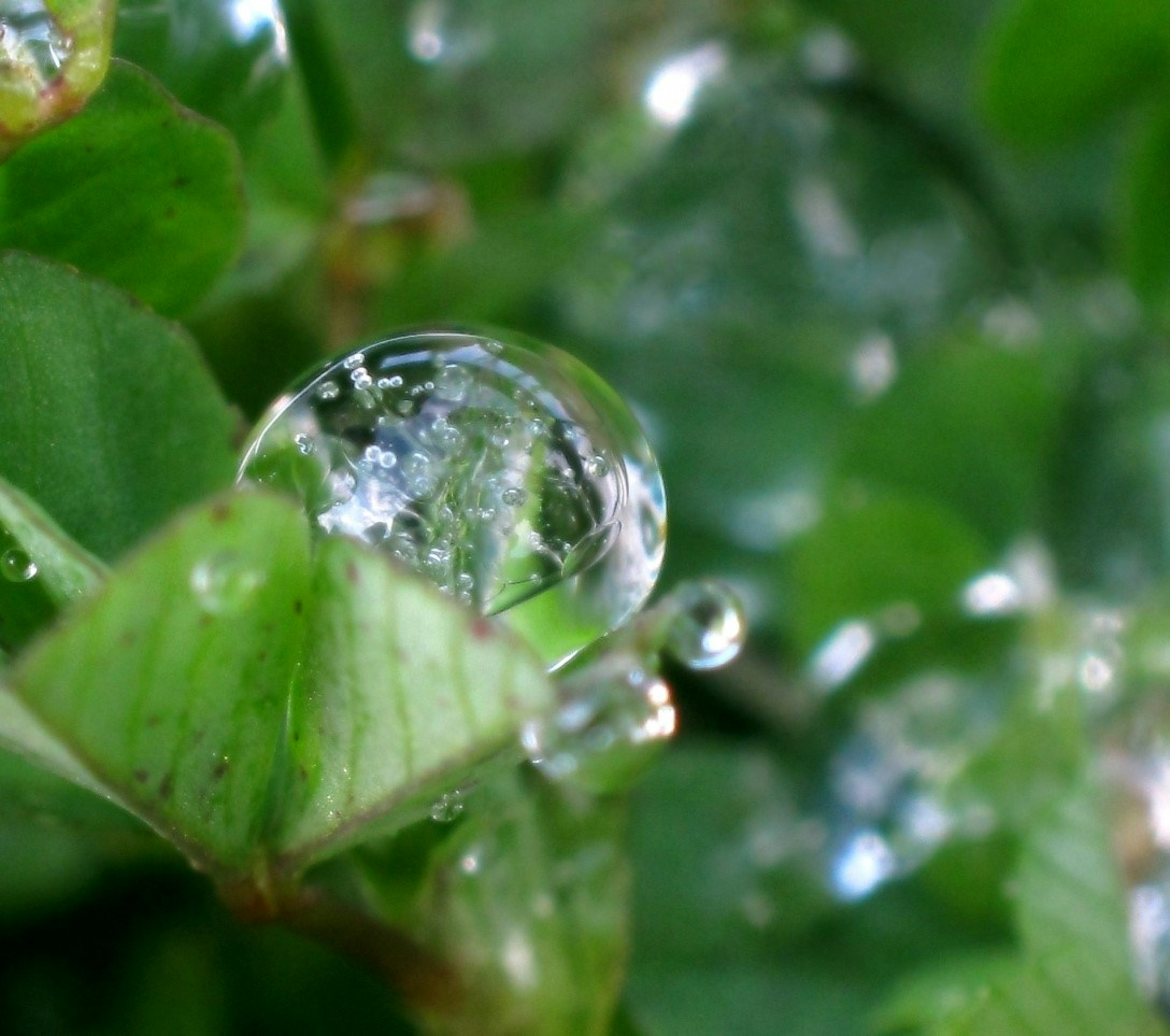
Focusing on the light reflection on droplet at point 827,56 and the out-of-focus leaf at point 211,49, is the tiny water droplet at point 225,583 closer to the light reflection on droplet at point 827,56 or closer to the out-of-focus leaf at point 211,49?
the out-of-focus leaf at point 211,49

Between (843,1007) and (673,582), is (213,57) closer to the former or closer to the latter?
(673,582)

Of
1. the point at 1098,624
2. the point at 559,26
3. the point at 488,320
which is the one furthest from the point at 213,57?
the point at 1098,624

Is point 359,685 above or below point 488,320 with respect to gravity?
above

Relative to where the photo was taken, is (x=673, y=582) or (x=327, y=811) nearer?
(x=327, y=811)

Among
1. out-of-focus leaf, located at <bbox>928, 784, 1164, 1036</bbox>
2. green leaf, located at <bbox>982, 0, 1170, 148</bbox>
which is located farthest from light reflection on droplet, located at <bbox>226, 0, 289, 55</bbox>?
green leaf, located at <bbox>982, 0, 1170, 148</bbox>

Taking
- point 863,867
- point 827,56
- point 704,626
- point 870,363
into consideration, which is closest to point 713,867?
point 863,867

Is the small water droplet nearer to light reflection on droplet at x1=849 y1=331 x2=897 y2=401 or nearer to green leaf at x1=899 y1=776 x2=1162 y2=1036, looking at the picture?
green leaf at x1=899 y1=776 x2=1162 y2=1036
